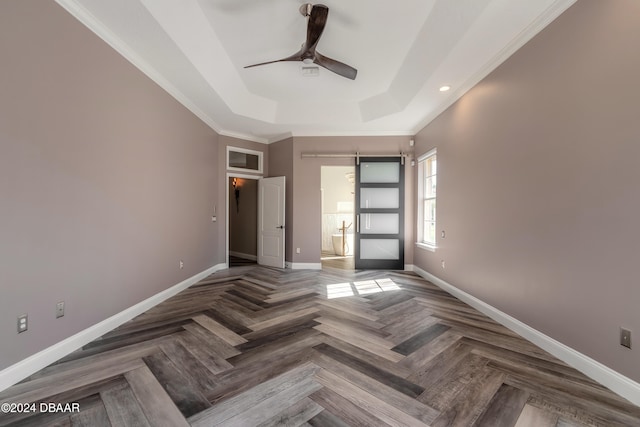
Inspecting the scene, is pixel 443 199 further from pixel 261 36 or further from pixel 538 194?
pixel 261 36

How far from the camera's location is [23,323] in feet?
6.06

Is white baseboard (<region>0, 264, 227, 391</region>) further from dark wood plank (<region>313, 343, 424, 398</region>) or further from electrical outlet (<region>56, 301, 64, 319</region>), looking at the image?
dark wood plank (<region>313, 343, 424, 398</region>)

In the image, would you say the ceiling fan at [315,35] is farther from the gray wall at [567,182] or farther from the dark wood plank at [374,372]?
the dark wood plank at [374,372]

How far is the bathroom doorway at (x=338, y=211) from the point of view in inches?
305

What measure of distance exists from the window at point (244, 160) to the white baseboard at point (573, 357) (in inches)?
192

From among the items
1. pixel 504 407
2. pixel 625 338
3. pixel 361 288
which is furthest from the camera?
pixel 361 288

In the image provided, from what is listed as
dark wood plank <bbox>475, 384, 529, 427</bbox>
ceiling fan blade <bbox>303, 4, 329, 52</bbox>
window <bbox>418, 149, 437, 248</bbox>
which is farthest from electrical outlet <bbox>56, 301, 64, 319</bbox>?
window <bbox>418, 149, 437, 248</bbox>

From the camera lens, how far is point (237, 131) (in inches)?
214

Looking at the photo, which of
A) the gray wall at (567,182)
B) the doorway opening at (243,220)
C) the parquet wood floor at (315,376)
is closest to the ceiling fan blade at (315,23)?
the gray wall at (567,182)

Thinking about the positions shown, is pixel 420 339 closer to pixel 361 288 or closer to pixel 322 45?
pixel 361 288

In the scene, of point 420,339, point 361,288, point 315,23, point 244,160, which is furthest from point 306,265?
point 315,23

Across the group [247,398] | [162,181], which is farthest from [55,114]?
[247,398]

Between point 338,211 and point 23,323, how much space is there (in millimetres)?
7453

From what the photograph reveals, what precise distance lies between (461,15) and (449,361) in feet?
9.80
